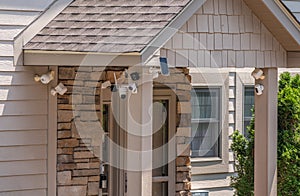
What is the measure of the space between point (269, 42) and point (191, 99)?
90.3 inches

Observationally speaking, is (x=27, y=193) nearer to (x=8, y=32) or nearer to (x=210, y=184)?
(x=8, y=32)

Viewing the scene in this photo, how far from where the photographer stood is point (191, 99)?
34.0ft

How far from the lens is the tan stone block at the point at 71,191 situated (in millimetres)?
8322

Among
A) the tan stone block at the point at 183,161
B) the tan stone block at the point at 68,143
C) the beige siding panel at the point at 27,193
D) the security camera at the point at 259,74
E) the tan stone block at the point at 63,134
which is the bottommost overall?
the beige siding panel at the point at 27,193

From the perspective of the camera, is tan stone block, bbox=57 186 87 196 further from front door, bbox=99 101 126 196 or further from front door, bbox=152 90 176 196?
front door, bbox=152 90 176 196

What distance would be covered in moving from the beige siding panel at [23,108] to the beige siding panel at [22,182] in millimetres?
715

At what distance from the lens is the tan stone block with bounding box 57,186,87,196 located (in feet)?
27.3

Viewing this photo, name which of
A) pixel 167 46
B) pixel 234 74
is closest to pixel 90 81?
pixel 167 46

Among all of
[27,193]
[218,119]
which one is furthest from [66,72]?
[218,119]

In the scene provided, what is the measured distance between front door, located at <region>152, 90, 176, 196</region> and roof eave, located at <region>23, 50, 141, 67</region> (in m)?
2.06

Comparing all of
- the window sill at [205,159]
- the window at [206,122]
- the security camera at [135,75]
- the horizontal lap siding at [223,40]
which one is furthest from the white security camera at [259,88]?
the window sill at [205,159]

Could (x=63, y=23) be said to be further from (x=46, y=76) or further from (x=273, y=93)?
(x=273, y=93)

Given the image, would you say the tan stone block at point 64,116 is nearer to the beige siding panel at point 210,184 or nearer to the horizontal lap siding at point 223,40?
the horizontal lap siding at point 223,40

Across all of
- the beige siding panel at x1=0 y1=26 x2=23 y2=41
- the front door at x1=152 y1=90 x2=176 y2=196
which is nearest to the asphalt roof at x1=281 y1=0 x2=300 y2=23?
the front door at x1=152 y1=90 x2=176 y2=196
